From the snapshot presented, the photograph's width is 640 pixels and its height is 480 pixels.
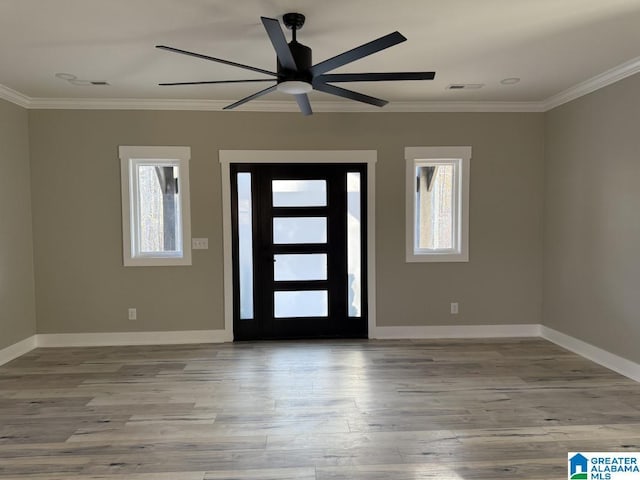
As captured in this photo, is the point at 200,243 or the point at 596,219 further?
A: the point at 200,243

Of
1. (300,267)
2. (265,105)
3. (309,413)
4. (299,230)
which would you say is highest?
(265,105)

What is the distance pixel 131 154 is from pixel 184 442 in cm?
314

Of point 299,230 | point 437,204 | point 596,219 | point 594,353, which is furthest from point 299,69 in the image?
point 594,353

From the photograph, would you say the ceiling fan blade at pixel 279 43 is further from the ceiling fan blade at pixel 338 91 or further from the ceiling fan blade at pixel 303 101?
the ceiling fan blade at pixel 303 101

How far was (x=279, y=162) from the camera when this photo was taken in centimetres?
436

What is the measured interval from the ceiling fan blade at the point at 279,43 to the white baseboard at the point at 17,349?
4007 millimetres

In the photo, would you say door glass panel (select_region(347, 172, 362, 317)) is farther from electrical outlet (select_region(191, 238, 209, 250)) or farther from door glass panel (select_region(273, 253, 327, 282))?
electrical outlet (select_region(191, 238, 209, 250))

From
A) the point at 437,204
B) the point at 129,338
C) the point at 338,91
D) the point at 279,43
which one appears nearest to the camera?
the point at 279,43

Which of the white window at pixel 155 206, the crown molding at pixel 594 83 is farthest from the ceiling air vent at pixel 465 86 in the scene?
the white window at pixel 155 206

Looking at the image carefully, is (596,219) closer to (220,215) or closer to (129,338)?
(220,215)

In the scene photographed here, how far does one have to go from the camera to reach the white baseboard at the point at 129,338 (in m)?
4.29

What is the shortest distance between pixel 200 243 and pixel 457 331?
3.19 metres

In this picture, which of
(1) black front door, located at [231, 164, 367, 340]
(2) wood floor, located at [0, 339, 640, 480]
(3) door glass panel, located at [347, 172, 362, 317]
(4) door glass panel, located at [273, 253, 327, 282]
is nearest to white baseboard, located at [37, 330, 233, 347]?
(2) wood floor, located at [0, 339, 640, 480]

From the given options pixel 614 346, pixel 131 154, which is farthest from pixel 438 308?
pixel 131 154
